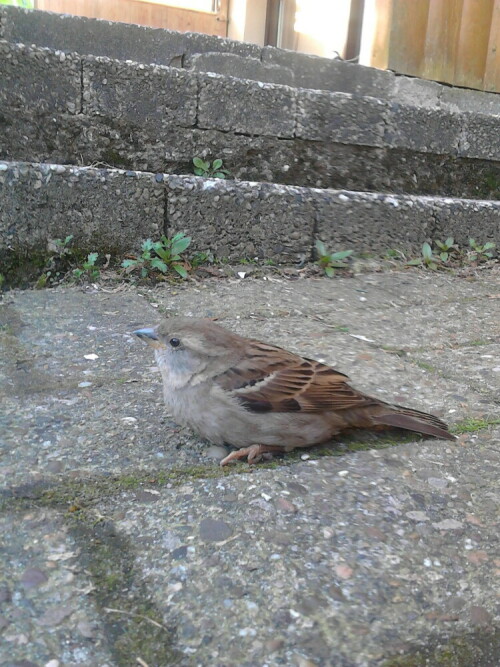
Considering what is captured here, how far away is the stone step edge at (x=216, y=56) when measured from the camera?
17.1 feet

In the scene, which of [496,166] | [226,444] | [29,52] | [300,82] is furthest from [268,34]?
[226,444]

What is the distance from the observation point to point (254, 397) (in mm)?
2074

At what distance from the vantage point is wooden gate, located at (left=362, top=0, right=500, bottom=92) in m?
6.14

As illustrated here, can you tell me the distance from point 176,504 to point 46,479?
1.24ft

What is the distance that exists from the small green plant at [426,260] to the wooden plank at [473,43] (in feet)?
9.06

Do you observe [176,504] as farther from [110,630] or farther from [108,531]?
[110,630]

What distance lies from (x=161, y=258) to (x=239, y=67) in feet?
8.23

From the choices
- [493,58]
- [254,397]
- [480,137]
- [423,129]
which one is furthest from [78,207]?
[493,58]

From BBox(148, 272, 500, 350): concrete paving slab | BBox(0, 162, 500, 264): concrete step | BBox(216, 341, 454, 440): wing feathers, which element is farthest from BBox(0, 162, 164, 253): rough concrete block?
BBox(216, 341, 454, 440): wing feathers

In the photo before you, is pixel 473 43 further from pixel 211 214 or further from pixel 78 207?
pixel 78 207

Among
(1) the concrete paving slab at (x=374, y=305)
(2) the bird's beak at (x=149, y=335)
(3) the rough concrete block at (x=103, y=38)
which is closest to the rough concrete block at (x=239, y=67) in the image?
(3) the rough concrete block at (x=103, y=38)

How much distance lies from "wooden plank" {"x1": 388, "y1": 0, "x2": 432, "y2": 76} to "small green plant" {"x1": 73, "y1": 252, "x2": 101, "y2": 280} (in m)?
3.83

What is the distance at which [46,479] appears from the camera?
5.96ft

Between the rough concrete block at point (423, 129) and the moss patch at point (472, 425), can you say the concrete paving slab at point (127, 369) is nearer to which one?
the moss patch at point (472, 425)
